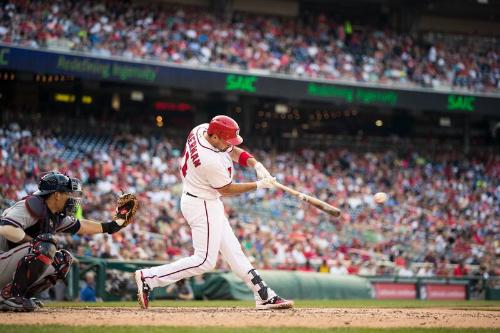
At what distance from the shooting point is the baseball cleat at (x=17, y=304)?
730 cm

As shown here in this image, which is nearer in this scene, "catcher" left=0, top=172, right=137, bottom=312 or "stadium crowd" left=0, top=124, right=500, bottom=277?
"catcher" left=0, top=172, right=137, bottom=312

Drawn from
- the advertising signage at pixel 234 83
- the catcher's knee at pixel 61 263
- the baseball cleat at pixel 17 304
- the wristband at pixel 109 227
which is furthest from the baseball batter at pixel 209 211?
the advertising signage at pixel 234 83

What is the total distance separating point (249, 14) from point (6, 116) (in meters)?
10.5

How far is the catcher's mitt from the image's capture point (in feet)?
26.5

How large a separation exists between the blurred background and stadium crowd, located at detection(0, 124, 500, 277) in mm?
65

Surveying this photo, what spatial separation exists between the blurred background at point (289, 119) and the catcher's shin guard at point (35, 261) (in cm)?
847

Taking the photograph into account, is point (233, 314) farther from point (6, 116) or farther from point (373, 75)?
point (373, 75)

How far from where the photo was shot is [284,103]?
95.1 ft

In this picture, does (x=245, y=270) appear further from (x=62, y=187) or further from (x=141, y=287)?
(x=62, y=187)

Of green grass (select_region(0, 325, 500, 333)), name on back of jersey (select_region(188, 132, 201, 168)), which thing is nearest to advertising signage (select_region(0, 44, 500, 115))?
name on back of jersey (select_region(188, 132, 201, 168))

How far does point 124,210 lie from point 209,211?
90 centimetres

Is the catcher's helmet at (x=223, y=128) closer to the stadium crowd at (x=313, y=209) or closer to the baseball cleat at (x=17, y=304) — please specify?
the baseball cleat at (x=17, y=304)

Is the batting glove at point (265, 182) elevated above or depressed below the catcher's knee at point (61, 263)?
above

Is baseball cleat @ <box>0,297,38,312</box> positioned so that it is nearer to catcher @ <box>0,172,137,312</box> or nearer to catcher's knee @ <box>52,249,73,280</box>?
catcher @ <box>0,172,137,312</box>
